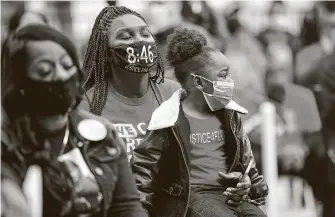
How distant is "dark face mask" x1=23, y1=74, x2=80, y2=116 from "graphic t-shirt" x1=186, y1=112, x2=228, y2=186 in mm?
1648

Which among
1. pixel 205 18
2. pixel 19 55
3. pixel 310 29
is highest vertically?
pixel 19 55

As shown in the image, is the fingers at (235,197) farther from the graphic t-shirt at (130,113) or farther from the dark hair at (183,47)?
the dark hair at (183,47)

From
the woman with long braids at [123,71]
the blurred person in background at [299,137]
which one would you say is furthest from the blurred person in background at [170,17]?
the woman with long braids at [123,71]

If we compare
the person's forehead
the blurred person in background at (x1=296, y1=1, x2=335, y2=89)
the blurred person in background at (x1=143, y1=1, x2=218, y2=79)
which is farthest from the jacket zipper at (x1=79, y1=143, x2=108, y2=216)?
the blurred person in background at (x1=296, y1=1, x2=335, y2=89)

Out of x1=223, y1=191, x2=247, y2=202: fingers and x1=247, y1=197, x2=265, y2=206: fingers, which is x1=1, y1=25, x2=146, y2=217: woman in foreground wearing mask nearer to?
x1=223, y1=191, x2=247, y2=202: fingers

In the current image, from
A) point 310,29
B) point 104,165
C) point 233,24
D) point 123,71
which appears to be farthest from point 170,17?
point 104,165

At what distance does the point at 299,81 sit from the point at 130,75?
5.52 m

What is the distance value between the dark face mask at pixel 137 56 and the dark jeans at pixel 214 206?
73 cm

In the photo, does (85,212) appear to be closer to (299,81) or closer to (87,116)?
(87,116)

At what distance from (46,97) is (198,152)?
175cm

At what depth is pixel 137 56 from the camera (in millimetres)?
5789

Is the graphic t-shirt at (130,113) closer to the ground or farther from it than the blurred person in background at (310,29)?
farther from it

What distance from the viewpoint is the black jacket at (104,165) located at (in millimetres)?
4078

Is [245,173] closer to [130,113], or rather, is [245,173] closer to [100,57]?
[130,113]
